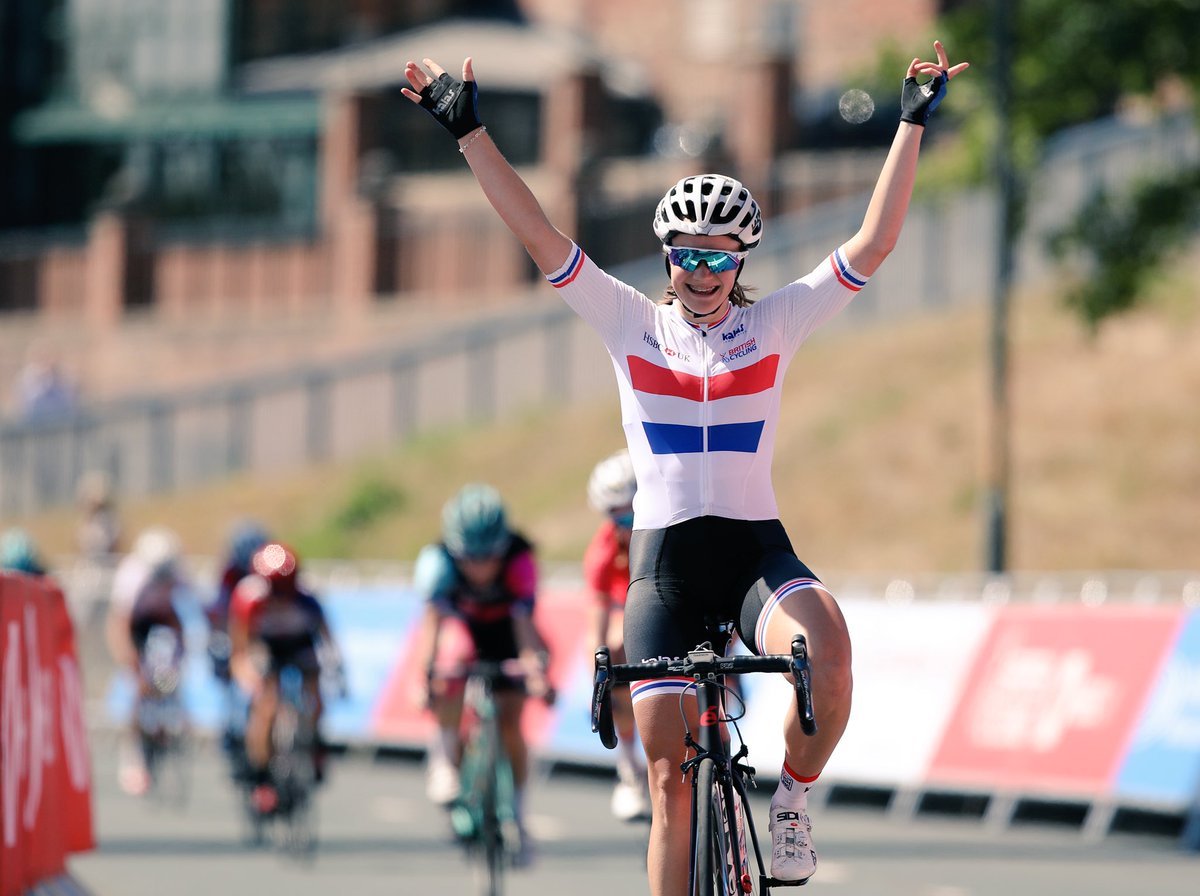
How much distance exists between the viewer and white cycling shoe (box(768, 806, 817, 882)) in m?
7.39

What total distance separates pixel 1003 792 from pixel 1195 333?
21490 mm

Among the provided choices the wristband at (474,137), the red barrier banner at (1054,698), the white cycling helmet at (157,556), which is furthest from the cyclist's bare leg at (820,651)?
the white cycling helmet at (157,556)

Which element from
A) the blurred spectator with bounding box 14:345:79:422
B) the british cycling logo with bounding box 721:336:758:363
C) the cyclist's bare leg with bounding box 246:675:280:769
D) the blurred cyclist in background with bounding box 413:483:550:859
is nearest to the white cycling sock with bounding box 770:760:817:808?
the british cycling logo with bounding box 721:336:758:363

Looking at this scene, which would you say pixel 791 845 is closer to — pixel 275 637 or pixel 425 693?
pixel 425 693

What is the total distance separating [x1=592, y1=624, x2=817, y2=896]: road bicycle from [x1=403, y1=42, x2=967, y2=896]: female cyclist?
10 centimetres

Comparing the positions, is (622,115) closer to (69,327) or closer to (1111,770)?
(69,327)

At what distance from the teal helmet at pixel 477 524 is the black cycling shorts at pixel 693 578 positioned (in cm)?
493

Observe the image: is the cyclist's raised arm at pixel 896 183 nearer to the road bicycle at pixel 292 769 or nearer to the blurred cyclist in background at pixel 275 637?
the road bicycle at pixel 292 769

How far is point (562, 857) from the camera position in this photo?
15.6 meters

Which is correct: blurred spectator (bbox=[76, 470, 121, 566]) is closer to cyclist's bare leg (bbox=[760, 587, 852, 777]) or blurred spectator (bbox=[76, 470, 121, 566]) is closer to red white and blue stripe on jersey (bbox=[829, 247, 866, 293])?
red white and blue stripe on jersey (bbox=[829, 247, 866, 293])

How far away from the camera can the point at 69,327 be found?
5344 centimetres

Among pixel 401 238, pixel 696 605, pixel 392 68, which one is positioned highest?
pixel 392 68

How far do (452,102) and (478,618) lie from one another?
5964mm

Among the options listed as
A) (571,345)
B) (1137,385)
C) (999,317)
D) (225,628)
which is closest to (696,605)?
(225,628)
